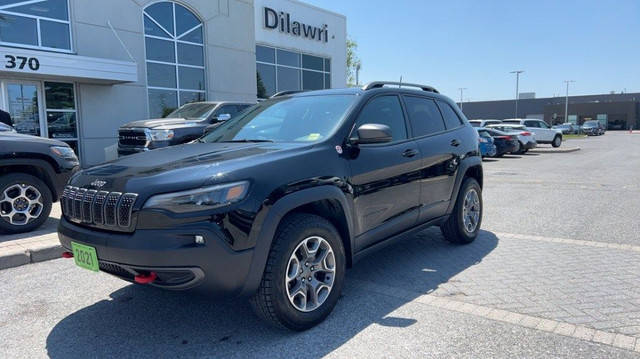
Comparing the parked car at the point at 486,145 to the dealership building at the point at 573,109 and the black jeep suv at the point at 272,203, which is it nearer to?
the black jeep suv at the point at 272,203

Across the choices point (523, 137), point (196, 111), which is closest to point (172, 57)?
point (196, 111)

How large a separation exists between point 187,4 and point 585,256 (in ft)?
50.1

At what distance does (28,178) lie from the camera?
5777 mm

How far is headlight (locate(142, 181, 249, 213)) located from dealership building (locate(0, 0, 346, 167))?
10327 millimetres

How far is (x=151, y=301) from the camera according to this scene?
3.91m

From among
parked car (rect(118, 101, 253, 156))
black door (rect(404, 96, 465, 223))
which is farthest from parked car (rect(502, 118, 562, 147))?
black door (rect(404, 96, 465, 223))

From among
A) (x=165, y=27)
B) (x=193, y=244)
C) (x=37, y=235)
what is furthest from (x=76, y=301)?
(x=165, y=27)

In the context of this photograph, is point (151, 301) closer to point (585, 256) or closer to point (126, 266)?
point (126, 266)

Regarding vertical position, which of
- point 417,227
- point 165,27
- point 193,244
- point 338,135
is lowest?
point 417,227

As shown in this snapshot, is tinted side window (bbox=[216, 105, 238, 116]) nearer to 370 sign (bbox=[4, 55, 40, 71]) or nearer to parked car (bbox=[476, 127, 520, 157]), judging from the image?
370 sign (bbox=[4, 55, 40, 71])

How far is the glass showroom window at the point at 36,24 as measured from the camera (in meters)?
12.2

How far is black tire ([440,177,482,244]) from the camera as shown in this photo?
534cm

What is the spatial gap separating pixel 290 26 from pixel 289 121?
19.3 metres

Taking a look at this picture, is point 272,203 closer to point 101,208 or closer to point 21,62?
point 101,208
